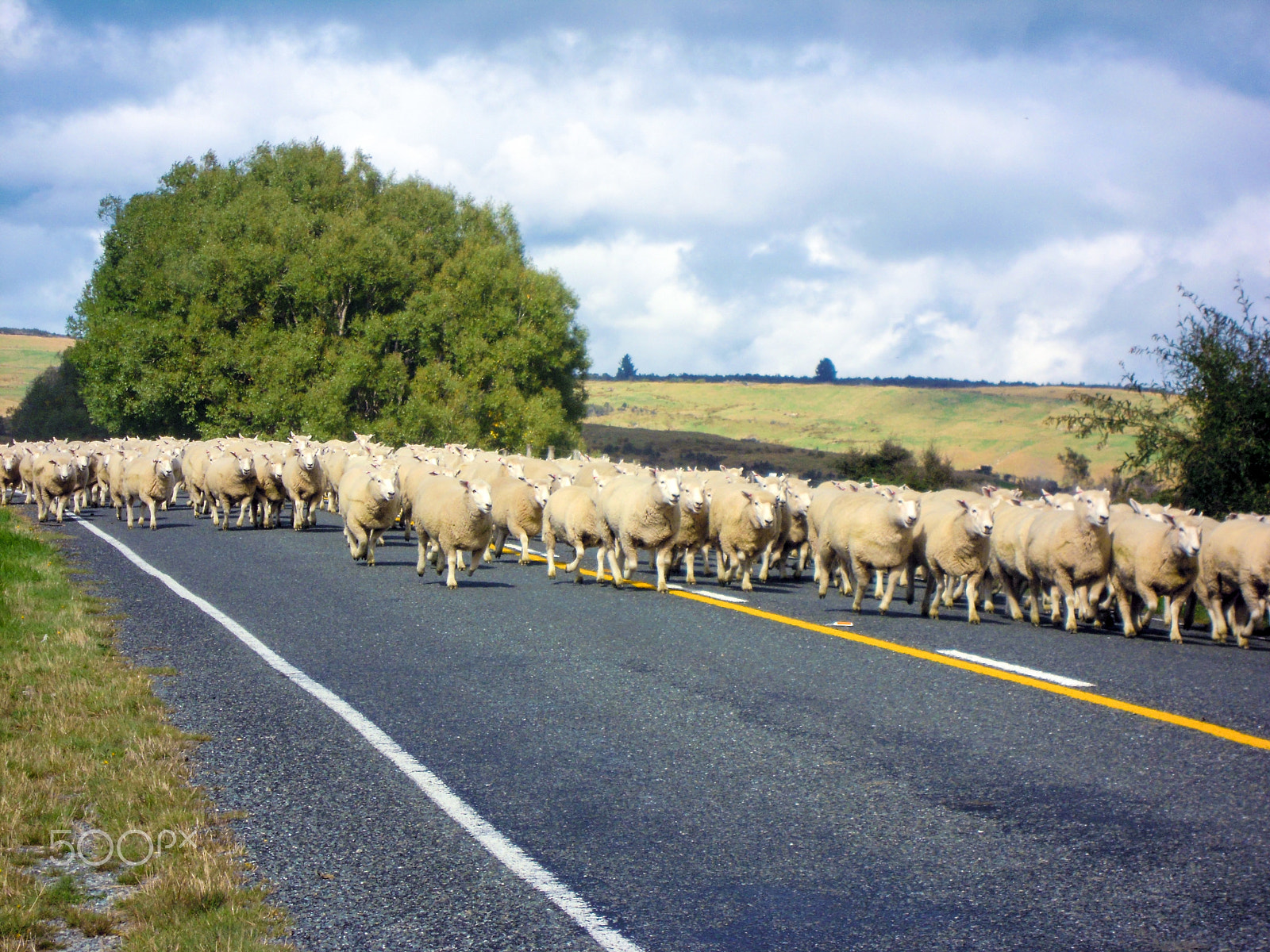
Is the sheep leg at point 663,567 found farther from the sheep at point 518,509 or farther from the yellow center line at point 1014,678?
the sheep at point 518,509

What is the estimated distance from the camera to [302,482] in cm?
2398

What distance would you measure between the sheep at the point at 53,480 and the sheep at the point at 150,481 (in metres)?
1.24

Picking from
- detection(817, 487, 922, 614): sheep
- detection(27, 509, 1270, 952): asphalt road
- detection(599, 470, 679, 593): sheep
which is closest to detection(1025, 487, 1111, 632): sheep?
detection(817, 487, 922, 614): sheep

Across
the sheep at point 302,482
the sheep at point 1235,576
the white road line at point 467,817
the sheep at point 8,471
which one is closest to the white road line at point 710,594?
the sheep at point 1235,576

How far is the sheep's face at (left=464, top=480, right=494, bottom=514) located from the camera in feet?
49.3

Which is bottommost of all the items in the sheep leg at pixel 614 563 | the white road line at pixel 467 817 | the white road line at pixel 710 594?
the white road line at pixel 467 817

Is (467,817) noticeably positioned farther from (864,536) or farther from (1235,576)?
(1235,576)

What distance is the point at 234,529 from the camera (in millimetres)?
23406

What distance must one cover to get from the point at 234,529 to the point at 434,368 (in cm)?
3327

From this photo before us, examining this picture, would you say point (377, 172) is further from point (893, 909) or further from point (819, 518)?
point (893, 909)

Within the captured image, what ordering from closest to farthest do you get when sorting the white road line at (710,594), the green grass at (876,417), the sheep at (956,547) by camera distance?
the sheep at (956,547), the white road line at (710,594), the green grass at (876,417)

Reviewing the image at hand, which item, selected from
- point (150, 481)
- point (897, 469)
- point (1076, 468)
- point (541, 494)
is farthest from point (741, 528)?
point (1076, 468)

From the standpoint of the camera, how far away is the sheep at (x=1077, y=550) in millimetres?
13203

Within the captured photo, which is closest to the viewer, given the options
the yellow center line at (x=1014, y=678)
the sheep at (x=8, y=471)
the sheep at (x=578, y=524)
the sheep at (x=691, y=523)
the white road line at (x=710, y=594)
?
the yellow center line at (x=1014, y=678)
